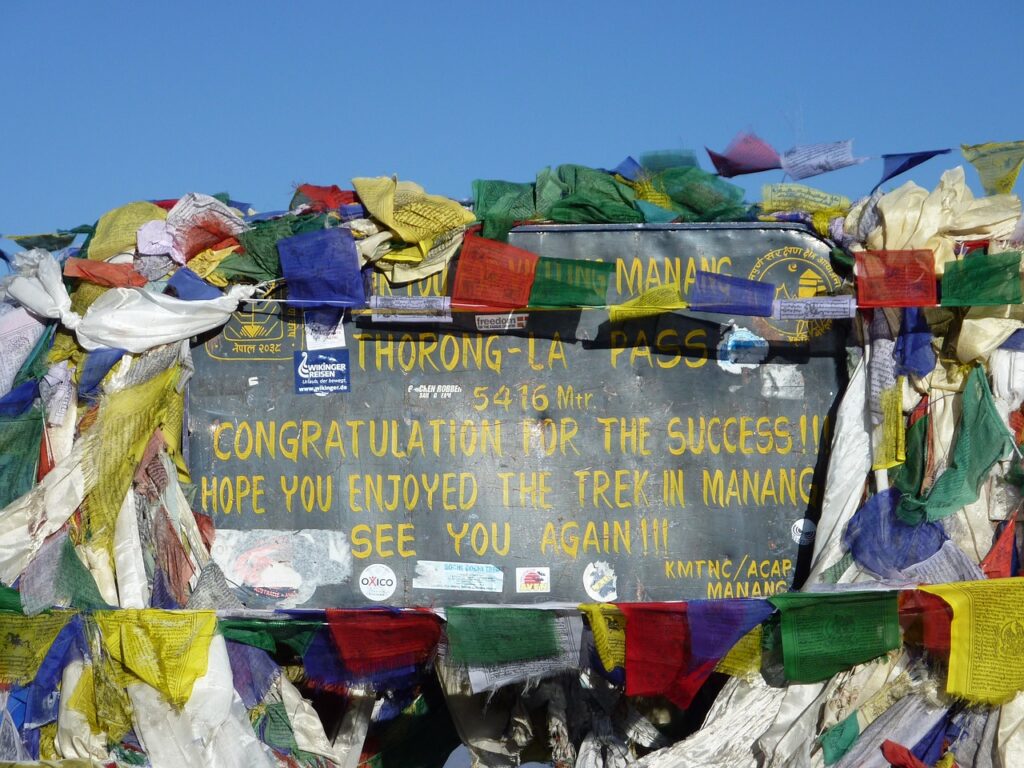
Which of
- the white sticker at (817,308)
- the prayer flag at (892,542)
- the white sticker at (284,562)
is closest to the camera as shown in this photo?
the prayer flag at (892,542)

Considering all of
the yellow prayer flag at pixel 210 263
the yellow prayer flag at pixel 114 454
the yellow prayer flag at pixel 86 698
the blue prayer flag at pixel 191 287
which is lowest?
the yellow prayer flag at pixel 86 698

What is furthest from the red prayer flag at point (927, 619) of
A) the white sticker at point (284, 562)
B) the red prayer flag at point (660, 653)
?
the white sticker at point (284, 562)

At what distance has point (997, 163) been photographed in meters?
6.46

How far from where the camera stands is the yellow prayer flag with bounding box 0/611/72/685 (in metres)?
6.53

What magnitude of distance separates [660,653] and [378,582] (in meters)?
1.41

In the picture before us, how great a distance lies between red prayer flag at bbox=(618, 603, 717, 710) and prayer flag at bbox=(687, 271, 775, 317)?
1.34 m

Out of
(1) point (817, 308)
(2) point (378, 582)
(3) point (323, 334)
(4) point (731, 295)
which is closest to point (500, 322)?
(3) point (323, 334)

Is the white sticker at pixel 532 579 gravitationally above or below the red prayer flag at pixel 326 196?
below

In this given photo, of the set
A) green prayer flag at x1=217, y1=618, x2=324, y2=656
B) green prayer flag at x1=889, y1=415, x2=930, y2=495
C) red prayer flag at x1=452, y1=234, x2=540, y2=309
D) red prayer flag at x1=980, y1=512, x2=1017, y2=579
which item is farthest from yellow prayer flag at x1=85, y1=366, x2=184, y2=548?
red prayer flag at x1=980, y1=512, x2=1017, y2=579

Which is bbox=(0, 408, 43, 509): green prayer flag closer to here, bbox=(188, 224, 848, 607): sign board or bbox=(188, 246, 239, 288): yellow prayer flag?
bbox=(188, 224, 848, 607): sign board

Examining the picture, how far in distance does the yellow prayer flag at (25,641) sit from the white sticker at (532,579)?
206cm

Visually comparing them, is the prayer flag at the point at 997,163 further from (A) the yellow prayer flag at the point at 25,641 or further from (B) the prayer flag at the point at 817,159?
(A) the yellow prayer flag at the point at 25,641

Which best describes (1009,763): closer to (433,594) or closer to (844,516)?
(844,516)

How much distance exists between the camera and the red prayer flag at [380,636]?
21.3 ft
